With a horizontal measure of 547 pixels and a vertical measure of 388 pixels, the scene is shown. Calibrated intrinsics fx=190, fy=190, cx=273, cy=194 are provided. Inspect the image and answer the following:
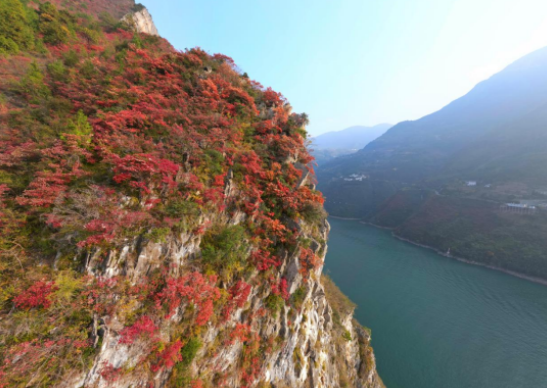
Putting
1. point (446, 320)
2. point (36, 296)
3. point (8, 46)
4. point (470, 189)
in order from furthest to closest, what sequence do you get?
point (470, 189) → point (446, 320) → point (8, 46) → point (36, 296)

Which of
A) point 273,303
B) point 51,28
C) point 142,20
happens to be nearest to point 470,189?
point 273,303

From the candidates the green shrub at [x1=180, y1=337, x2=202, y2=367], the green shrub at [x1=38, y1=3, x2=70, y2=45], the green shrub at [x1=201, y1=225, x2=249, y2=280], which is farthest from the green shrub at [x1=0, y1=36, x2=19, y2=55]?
the green shrub at [x1=180, y1=337, x2=202, y2=367]

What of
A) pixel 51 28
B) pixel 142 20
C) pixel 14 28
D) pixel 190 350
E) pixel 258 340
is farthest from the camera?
pixel 142 20

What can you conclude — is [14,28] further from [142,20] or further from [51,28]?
[142,20]

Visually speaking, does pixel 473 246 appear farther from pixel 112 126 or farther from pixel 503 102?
pixel 503 102

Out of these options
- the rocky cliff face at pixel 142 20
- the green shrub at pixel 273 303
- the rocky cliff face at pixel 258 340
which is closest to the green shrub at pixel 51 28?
the rocky cliff face at pixel 142 20
